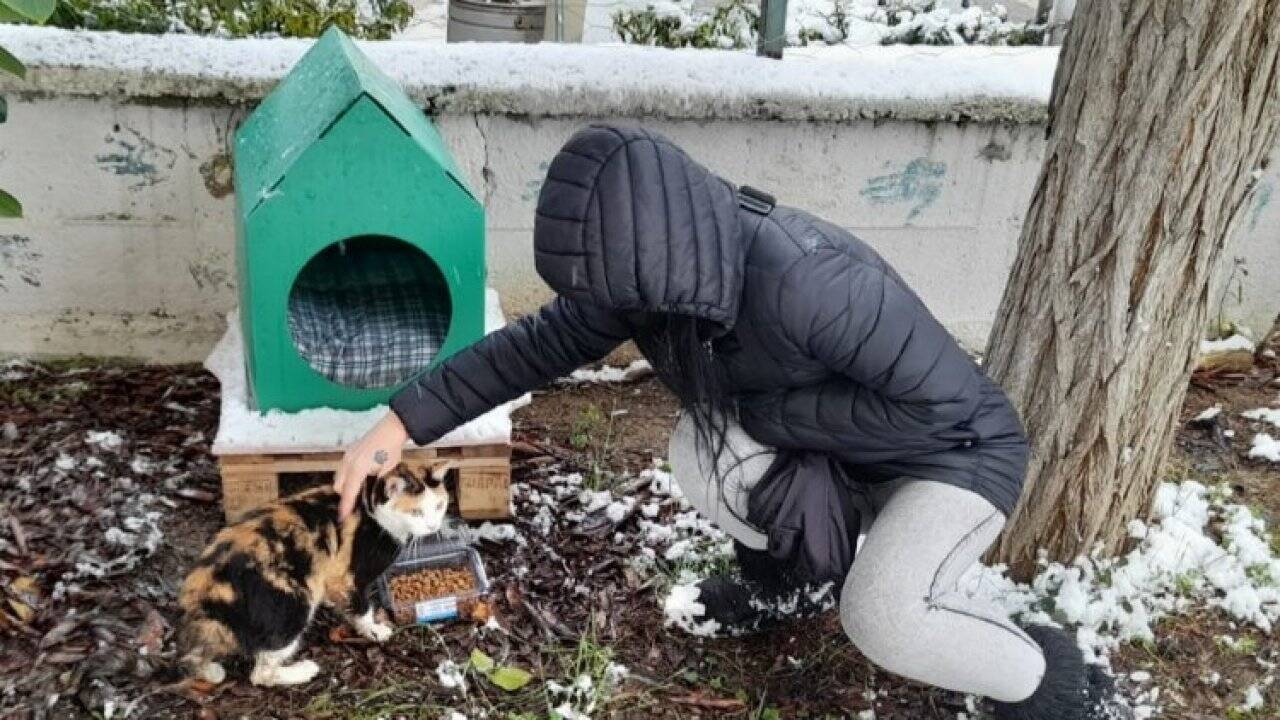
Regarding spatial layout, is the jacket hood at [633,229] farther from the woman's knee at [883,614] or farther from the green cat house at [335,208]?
the green cat house at [335,208]

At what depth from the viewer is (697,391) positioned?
2.26 m

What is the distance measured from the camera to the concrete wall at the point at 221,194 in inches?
142

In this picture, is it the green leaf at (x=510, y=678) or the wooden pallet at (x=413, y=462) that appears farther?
the wooden pallet at (x=413, y=462)

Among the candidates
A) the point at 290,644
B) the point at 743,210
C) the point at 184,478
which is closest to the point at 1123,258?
the point at 743,210

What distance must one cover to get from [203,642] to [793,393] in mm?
1365

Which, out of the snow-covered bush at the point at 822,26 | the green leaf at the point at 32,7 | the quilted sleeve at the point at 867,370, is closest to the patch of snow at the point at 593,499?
the quilted sleeve at the point at 867,370

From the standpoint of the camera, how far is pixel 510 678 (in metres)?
2.72

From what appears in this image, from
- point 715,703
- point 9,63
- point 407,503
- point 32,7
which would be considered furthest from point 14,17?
point 715,703

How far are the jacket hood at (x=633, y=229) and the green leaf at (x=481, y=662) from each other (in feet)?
3.74

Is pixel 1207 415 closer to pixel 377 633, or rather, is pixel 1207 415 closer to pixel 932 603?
pixel 932 603

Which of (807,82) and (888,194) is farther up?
(807,82)

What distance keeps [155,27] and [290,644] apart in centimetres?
237

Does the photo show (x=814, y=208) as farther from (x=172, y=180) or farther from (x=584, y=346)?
(x=172, y=180)

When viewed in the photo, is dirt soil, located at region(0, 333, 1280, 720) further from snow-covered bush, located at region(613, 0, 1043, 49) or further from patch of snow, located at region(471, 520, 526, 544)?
snow-covered bush, located at region(613, 0, 1043, 49)
